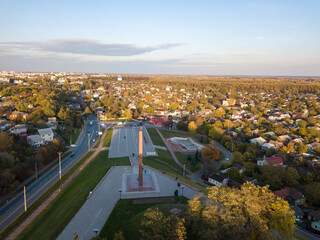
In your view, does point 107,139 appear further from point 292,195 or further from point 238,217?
point 238,217

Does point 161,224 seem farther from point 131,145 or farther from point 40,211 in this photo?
point 131,145

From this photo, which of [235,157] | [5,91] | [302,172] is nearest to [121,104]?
[5,91]

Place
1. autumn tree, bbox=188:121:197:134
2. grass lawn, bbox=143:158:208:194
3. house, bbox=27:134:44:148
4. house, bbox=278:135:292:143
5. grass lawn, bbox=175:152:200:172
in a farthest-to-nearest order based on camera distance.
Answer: autumn tree, bbox=188:121:197:134 → house, bbox=278:135:292:143 → grass lawn, bbox=175:152:200:172 → house, bbox=27:134:44:148 → grass lawn, bbox=143:158:208:194

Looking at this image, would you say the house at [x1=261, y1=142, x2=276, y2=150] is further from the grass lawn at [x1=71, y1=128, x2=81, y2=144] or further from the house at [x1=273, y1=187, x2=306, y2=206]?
the grass lawn at [x1=71, y1=128, x2=81, y2=144]

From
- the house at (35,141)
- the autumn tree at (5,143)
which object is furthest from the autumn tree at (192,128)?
the autumn tree at (5,143)

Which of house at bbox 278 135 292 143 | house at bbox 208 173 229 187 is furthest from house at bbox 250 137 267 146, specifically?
house at bbox 208 173 229 187

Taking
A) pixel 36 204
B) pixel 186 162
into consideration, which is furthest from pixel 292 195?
pixel 36 204
